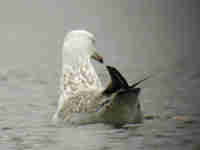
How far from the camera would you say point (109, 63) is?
22.4 metres

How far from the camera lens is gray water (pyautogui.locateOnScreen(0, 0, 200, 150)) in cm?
954

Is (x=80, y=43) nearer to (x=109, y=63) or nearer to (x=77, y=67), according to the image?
(x=77, y=67)

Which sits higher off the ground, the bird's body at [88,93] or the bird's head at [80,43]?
the bird's head at [80,43]

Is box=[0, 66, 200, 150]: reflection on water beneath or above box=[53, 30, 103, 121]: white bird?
beneath

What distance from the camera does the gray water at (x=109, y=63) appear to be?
954cm

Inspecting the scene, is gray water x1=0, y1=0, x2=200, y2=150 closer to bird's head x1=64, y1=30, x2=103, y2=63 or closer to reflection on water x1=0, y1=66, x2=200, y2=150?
reflection on water x1=0, y1=66, x2=200, y2=150

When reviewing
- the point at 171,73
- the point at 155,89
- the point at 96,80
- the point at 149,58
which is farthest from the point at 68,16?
the point at 96,80

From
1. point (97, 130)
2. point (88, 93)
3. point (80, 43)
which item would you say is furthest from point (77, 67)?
point (97, 130)

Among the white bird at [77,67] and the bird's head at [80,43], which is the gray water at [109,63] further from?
the bird's head at [80,43]

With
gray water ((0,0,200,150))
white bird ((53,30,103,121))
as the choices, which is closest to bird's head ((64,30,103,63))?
white bird ((53,30,103,121))

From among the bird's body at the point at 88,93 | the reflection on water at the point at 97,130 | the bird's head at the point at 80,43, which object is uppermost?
the bird's head at the point at 80,43

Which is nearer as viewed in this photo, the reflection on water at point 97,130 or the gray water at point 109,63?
the reflection on water at point 97,130

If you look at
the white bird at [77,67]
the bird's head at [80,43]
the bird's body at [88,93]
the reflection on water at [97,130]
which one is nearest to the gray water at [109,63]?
the reflection on water at [97,130]

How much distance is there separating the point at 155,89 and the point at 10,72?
6016 mm
